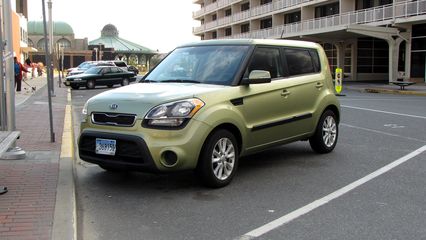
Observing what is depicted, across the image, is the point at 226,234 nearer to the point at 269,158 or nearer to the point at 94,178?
the point at 94,178

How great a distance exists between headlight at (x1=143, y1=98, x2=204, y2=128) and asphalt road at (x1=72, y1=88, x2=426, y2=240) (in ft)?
2.85

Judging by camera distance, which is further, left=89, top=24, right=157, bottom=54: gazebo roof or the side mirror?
left=89, top=24, right=157, bottom=54: gazebo roof

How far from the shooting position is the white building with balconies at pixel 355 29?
33.5 metres

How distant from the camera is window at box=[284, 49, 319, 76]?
7859 millimetres

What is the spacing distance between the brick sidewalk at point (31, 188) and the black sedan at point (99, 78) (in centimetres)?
2160

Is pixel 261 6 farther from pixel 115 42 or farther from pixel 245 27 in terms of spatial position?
pixel 115 42

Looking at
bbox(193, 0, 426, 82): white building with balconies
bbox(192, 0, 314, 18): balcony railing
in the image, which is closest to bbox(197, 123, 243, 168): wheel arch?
bbox(193, 0, 426, 82): white building with balconies

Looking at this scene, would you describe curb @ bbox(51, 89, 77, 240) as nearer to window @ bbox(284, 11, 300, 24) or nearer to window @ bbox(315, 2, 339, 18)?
window @ bbox(315, 2, 339, 18)

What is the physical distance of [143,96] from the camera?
6145 millimetres

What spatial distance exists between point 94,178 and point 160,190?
113cm

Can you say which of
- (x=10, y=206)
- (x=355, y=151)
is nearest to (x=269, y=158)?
(x=355, y=151)

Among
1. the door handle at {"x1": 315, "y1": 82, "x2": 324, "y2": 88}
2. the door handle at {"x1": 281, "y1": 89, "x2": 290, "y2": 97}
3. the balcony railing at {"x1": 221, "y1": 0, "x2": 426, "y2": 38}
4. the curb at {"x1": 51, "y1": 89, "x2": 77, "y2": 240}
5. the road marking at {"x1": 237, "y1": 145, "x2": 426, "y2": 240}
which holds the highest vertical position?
the balcony railing at {"x1": 221, "y1": 0, "x2": 426, "y2": 38}

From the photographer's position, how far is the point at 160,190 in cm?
632

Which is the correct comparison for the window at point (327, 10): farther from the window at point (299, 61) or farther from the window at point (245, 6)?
the window at point (299, 61)
